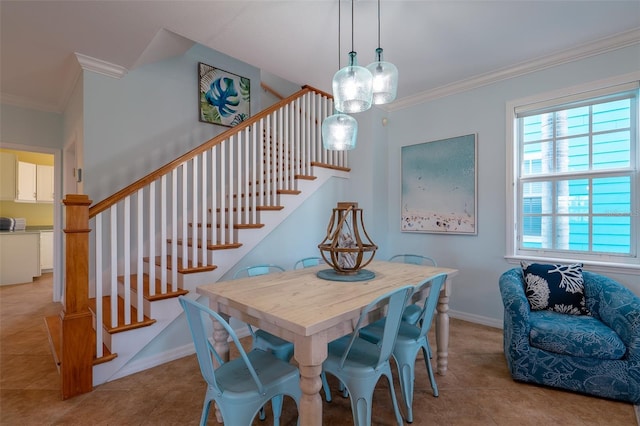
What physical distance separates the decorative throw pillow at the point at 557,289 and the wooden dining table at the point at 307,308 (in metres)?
0.80

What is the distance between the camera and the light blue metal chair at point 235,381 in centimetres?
125

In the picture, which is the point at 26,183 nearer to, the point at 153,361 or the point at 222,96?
the point at 222,96

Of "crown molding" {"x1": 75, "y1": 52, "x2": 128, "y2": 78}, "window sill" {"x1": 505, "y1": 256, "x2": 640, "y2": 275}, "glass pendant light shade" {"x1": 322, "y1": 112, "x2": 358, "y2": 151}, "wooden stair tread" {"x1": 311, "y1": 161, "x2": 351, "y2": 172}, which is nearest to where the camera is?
"glass pendant light shade" {"x1": 322, "y1": 112, "x2": 358, "y2": 151}

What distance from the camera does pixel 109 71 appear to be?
9.55 ft

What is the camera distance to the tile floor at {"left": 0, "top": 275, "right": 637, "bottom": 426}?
174 centimetres

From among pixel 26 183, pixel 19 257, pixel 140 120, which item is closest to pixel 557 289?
pixel 140 120

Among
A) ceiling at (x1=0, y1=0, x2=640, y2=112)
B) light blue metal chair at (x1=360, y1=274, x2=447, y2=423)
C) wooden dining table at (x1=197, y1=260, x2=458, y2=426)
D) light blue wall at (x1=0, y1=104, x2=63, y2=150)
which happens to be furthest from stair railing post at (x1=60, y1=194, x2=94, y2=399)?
light blue wall at (x1=0, y1=104, x2=63, y2=150)

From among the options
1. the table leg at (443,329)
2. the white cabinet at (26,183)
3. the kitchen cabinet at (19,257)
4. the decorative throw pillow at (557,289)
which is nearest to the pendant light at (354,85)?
the table leg at (443,329)

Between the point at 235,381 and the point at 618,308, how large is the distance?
250cm

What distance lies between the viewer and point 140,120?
322cm

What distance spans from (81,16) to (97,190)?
1.52 m

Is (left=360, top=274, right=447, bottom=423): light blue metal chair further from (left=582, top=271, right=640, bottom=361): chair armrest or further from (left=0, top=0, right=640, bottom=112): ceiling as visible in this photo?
(left=0, top=0, right=640, bottom=112): ceiling

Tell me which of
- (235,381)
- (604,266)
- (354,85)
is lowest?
(235,381)

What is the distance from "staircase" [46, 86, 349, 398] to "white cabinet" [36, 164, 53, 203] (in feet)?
13.9
